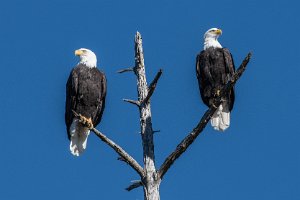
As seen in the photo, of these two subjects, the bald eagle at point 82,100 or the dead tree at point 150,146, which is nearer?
the dead tree at point 150,146

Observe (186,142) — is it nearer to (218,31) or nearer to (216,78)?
(216,78)

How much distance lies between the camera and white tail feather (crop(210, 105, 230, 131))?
8789mm

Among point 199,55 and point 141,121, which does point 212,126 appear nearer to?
point 199,55

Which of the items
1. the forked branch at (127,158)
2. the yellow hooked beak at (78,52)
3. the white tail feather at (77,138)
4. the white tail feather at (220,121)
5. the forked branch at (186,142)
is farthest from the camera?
the yellow hooked beak at (78,52)

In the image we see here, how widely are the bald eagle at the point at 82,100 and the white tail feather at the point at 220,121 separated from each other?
5.24ft

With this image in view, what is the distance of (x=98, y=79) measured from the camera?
9055 millimetres

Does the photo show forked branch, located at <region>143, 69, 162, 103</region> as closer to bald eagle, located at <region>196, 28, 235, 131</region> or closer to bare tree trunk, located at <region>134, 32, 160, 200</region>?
bare tree trunk, located at <region>134, 32, 160, 200</region>

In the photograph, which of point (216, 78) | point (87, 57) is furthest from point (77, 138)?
point (216, 78)

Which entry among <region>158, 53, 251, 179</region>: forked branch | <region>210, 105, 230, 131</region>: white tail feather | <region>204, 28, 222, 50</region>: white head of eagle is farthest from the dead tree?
<region>204, 28, 222, 50</region>: white head of eagle

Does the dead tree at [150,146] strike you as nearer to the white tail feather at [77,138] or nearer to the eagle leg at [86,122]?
the eagle leg at [86,122]

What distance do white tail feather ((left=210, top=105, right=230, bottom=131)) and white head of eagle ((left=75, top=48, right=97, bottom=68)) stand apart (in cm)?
197

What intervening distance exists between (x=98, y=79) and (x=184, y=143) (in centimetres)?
274

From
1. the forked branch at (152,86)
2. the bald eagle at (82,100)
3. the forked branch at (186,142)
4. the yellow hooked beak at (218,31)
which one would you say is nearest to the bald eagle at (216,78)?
the yellow hooked beak at (218,31)

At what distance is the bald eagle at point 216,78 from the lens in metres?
8.84
